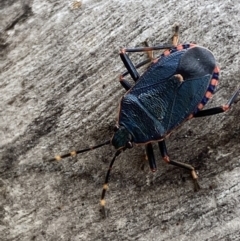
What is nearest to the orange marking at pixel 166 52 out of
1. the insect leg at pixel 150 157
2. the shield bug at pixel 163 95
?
the shield bug at pixel 163 95

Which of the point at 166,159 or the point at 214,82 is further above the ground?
the point at 214,82

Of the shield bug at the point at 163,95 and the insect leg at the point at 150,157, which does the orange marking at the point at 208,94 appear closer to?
the shield bug at the point at 163,95

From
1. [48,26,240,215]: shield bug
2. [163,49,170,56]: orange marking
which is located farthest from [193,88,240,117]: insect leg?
[163,49,170,56]: orange marking

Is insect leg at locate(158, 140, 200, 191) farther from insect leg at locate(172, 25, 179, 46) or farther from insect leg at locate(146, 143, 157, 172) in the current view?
insect leg at locate(172, 25, 179, 46)

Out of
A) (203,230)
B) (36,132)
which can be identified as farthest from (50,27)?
(203,230)

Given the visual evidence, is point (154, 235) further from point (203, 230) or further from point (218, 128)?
point (218, 128)

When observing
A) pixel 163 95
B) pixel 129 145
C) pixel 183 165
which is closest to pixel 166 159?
pixel 183 165

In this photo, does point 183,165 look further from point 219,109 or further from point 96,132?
point 96,132

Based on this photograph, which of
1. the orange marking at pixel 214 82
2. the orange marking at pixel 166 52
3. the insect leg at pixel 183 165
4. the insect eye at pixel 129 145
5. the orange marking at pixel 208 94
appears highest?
the orange marking at pixel 166 52
